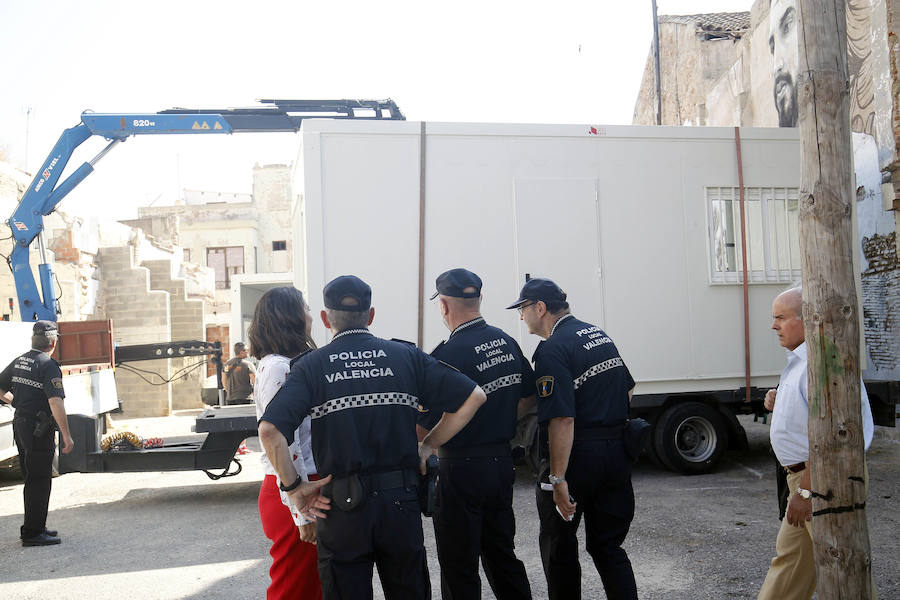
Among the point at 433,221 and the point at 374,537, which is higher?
the point at 433,221

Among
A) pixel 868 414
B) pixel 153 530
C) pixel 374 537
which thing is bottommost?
pixel 153 530

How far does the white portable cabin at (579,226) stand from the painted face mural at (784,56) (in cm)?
499

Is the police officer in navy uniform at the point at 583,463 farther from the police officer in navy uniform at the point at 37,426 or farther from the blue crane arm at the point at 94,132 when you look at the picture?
the blue crane arm at the point at 94,132

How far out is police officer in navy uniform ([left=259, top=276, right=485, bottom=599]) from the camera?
2846 mm

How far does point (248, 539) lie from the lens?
6035 millimetres

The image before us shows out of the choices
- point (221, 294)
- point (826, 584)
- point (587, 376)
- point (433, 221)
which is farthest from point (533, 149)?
point (221, 294)

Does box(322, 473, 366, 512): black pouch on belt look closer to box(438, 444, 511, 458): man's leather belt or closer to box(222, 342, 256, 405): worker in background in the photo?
box(438, 444, 511, 458): man's leather belt

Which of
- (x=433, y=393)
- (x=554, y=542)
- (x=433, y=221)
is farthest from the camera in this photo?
(x=433, y=221)

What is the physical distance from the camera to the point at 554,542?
12.2 ft

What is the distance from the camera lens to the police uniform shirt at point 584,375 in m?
3.66

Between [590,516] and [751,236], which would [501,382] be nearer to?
[590,516]

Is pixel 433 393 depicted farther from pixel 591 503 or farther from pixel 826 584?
pixel 826 584

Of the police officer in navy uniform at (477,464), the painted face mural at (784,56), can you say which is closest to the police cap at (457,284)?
the police officer in navy uniform at (477,464)

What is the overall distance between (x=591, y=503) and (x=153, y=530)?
14.1ft
